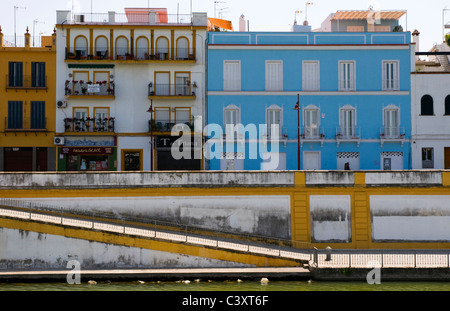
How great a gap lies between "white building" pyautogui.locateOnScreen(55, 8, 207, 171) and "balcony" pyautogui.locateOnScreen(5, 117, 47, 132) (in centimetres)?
117

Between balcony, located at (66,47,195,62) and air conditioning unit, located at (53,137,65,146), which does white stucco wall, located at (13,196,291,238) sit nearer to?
air conditioning unit, located at (53,137,65,146)

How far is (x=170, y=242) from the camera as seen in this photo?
2897cm

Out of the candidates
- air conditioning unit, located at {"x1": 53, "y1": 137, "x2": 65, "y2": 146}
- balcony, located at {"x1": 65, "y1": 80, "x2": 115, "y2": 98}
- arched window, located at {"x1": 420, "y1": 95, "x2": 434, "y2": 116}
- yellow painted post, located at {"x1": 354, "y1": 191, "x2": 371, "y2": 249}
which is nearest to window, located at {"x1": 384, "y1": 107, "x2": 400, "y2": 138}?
arched window, located at {"x1": 420, "y1": 95, "x2": 434, "y2": 116}

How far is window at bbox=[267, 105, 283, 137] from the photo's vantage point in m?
43.3

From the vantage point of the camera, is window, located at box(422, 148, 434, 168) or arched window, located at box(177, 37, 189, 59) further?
arched window, located at box(177, 37, 189, 59)

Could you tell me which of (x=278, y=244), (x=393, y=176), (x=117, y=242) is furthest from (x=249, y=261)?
(x=393, y=176)

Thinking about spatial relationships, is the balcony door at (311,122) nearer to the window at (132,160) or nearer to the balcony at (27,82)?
the window at (132,160)

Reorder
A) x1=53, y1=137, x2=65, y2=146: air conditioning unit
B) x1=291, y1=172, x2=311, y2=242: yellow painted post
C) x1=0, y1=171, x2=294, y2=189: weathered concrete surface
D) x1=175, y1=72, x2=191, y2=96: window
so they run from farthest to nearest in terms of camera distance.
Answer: x1=175, y1=72, x2=191, y2=96: window, x1=53, y1=137, x2=65, y2=146: air conditioning unit, x1=291, y1=172, x2=311, y2=242: yellow painted post, x1=0, y1=171, x2=294, y2=189: weathered concrete surface

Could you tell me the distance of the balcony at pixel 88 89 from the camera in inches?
1700

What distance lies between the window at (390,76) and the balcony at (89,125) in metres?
18.7

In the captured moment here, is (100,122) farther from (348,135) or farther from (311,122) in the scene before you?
(348,135)

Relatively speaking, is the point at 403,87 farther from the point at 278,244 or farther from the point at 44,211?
the point at 44,211

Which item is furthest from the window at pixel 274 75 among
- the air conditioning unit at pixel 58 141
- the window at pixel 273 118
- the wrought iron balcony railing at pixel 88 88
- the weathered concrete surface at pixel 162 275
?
the weathered concrete surface at pixel 162 275

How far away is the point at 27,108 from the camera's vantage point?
4350 centimetres
